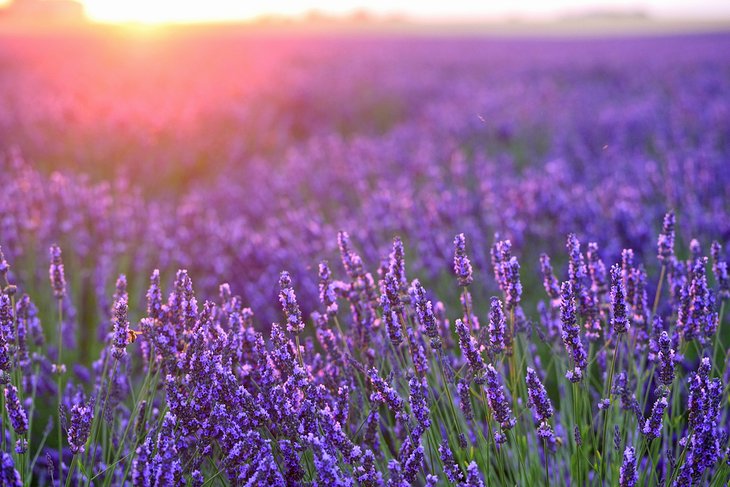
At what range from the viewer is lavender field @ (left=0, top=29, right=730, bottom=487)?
166cm

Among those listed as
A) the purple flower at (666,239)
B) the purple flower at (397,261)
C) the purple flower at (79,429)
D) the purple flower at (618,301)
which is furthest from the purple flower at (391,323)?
the purple flower at (666,239)

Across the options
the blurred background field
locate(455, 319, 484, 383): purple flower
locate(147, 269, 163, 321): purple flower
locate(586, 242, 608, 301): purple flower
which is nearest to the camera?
locate(455, 319, 484, 383): purple flower

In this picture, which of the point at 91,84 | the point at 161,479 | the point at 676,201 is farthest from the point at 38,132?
the point at 161,479

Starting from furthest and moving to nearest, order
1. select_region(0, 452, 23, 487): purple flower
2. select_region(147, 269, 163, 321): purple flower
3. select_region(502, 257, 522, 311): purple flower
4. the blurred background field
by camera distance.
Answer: the blurred background field < select_region(502, 257, 522, 311): purple flower < select_region(147, 269, 163, 321): purple flower < select_region(0, 452, 23, 487): purple flower

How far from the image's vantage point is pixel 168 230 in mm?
4547

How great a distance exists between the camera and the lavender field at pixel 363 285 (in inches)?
65.4

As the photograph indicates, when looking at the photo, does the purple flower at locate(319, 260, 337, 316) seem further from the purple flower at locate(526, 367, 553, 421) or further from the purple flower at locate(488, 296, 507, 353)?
the purple flower at locate(526, 367, 553, 421)

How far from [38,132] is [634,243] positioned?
6188 mm

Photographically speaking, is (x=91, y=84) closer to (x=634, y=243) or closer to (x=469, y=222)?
(x=469, y=222)

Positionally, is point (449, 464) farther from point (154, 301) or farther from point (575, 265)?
point (154, 301)

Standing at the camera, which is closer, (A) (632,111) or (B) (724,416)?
(B) (724,416)

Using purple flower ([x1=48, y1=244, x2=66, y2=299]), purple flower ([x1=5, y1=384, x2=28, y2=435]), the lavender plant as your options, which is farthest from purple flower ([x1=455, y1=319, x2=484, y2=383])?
purple flower ([x1=48, y1=244, x2=66, y2=299])

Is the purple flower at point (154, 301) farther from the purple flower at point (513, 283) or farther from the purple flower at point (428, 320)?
the purple flower at point (513, 283)

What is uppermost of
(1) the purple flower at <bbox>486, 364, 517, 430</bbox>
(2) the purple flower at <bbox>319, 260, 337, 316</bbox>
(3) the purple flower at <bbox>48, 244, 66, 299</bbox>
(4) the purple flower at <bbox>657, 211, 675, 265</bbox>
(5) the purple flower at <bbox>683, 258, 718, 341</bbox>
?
(3) the purple flower at <bbox>48, 244, 66, 299</bbox>
